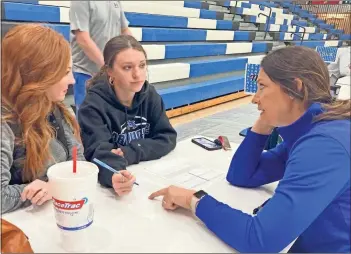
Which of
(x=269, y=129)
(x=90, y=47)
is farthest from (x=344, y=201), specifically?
(x=90, y=47)

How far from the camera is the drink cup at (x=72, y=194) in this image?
62 centimetres

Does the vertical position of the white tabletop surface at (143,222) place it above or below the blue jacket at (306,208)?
below

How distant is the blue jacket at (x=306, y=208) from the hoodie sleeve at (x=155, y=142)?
1.52 ft

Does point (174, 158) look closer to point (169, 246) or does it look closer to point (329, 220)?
point (169, 246)

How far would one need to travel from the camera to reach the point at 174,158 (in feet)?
4.17

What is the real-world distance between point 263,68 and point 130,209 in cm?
50

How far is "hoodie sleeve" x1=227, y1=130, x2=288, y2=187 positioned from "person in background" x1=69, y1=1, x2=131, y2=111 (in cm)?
116

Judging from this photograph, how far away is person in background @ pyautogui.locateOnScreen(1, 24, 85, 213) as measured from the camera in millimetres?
924

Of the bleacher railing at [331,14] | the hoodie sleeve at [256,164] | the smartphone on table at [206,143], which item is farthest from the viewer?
the bleacher railing at [331,14]

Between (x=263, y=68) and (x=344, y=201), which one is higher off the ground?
(x=263, y=68)

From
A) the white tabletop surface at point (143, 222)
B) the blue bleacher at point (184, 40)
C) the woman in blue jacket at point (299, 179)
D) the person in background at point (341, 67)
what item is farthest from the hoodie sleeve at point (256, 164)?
the person in background at point (341, 67)

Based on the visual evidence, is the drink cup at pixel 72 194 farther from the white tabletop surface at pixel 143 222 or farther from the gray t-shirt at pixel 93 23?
the gray t-shirt at pixel 93 23

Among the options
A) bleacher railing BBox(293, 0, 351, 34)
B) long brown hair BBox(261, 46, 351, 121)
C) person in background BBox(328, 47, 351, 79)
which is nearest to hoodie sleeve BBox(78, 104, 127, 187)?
long brown hair BBox(261, 46, 351, 121)

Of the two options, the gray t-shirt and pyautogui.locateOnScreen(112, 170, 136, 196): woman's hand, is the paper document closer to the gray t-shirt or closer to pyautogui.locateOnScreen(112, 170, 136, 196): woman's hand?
pyautogui.locateOnScreen(112, 170, 136, 196): woman's hand
